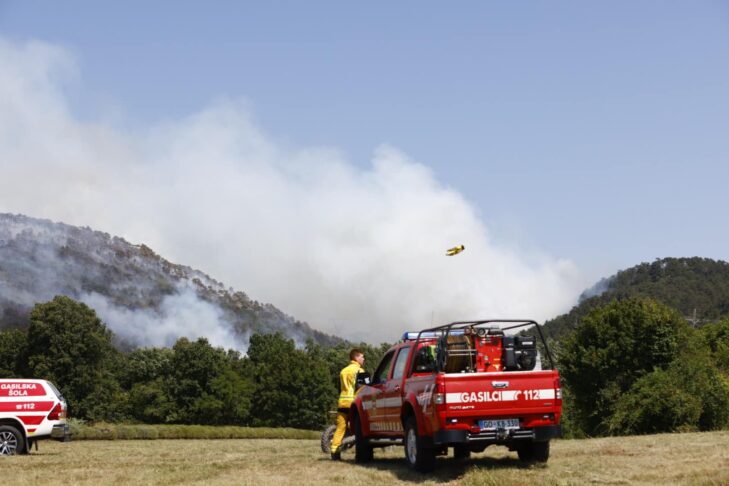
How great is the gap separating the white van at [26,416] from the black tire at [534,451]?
43.0 ft

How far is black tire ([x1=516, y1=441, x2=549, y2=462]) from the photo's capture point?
49.2ft

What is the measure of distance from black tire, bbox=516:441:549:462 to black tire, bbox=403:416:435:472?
1.88m

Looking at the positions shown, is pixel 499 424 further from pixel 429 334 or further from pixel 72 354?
pixel 72 354

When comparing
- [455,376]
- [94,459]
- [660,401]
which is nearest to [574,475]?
[455,376]

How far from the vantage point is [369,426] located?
17297mm

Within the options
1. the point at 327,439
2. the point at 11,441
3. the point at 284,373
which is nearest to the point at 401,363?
the point at 327,439

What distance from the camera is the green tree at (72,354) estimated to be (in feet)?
308

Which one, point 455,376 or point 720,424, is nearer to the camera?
point 455,376

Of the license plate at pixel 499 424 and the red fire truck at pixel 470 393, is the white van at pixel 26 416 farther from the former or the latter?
the license plate at pixel 499 424

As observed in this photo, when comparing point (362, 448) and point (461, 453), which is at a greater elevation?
point (362, 448)

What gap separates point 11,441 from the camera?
22438mm

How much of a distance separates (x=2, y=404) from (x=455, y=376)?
13.8m

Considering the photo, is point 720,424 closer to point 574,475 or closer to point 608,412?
point 608,412

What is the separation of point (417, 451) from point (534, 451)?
2179 millimetres
